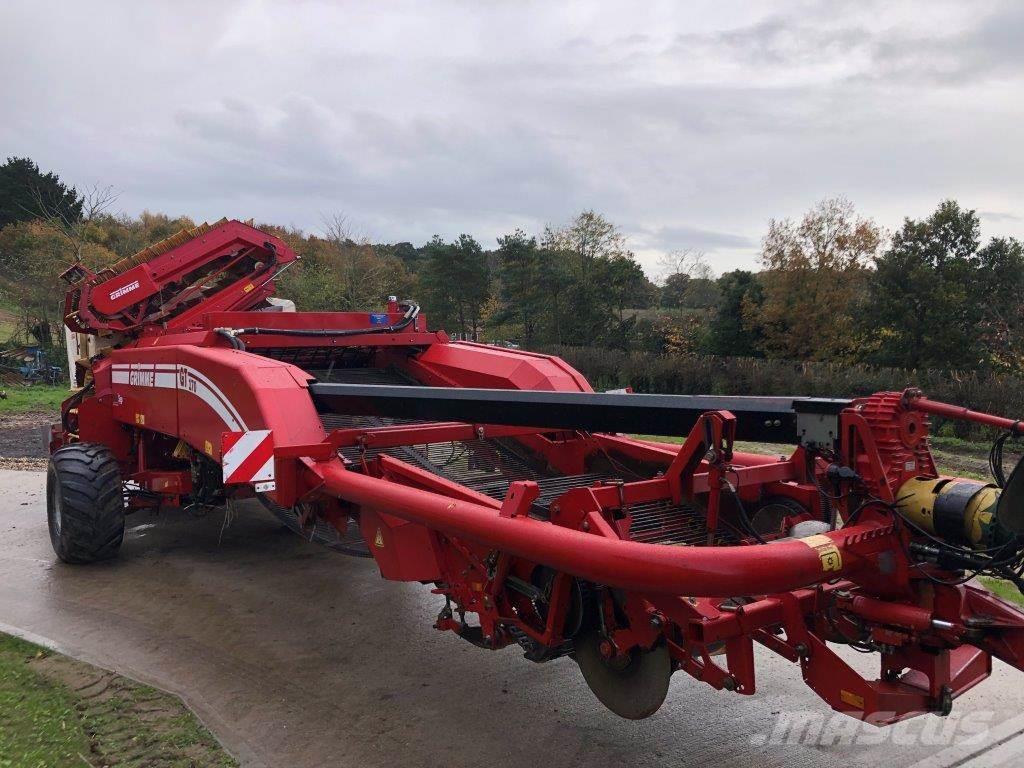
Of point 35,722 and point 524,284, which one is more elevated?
point 524,284

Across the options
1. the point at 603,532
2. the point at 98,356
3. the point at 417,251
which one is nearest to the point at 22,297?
the point at 98,356

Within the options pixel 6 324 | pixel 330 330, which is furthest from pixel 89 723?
pixel 6 324

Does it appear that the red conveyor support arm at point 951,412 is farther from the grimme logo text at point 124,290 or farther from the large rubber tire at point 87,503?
the grimme logo text at point 124,290

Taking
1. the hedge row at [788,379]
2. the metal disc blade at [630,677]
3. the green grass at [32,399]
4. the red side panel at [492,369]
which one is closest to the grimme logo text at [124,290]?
the red side panel at [492,369]

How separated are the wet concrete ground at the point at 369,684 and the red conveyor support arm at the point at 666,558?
1.23 m

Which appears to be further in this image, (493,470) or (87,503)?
(87,503)

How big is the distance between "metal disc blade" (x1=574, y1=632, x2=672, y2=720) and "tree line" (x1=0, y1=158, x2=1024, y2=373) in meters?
16.1

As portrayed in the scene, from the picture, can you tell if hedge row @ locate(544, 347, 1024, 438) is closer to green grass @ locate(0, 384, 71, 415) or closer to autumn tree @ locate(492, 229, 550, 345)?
autumn tree @ locate(492, 229, 550, 345)

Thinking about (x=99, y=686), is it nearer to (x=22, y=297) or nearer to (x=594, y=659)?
(x=594, y=659)

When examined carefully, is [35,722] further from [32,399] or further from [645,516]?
[32,399]

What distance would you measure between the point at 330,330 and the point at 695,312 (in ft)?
73.1

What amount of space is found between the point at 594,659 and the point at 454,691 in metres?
1.26

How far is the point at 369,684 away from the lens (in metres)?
4.04

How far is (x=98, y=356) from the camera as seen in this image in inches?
260
